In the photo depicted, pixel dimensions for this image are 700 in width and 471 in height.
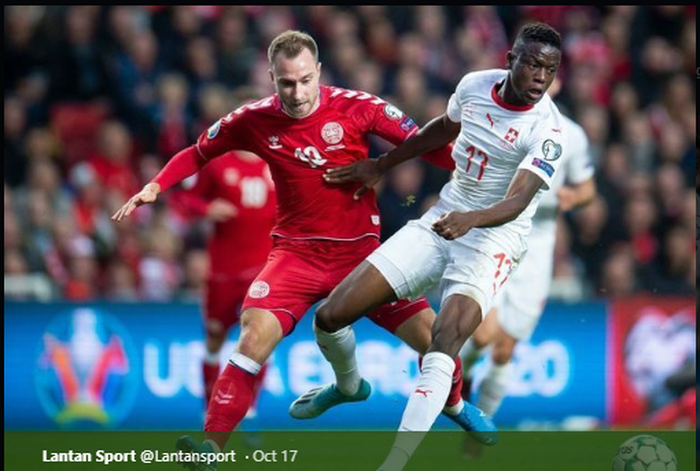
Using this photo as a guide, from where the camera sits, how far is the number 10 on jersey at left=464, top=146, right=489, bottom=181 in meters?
7.17

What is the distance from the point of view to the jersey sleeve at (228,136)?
24.7ft

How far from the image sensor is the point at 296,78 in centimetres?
714

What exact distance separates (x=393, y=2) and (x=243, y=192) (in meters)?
4.65

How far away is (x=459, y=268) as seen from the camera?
7043 millimetres

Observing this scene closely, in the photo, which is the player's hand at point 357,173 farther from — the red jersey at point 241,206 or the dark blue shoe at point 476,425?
the red jersey at point 241,206

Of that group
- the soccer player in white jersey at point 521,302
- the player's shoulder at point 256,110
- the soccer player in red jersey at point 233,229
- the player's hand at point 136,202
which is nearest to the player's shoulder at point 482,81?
the player's shoulder at point 256,110

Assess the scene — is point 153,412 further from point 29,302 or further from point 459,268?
point 459,268

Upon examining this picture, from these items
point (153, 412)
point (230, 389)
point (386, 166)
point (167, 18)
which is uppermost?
point (167, 18)

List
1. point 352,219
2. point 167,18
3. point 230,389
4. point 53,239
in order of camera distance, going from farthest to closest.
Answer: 1. point 167,18
2. point 53,239
3. point 352,219
4. point 230,389

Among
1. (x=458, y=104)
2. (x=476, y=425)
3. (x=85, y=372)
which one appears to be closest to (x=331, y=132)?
(x=458, y=104)

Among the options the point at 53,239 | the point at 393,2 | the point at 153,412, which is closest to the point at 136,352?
the point at 153,412

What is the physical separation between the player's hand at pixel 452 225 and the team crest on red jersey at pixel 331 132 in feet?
3.82

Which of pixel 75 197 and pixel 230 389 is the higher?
pixel 75 197

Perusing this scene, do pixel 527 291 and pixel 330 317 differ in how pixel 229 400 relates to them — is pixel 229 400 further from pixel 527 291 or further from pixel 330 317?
pixel 527 291
